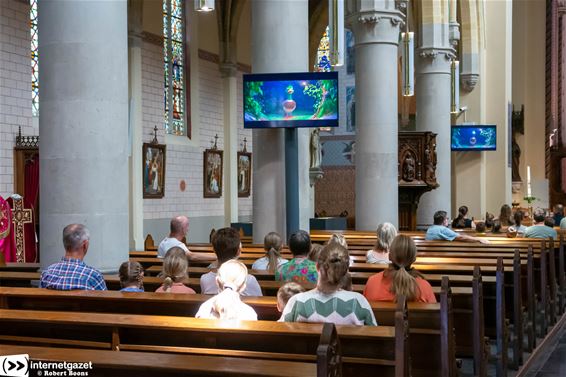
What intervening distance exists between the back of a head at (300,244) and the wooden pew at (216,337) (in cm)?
210

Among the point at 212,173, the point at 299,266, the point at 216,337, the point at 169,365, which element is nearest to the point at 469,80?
the point at 212,173

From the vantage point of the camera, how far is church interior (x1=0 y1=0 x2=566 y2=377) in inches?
169

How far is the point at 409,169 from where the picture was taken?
18.2 metres

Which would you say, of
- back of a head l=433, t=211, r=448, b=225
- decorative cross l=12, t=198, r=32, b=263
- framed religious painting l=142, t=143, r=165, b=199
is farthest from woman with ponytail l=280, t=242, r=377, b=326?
framed religious painting l=142, t=143, r=165, b=199

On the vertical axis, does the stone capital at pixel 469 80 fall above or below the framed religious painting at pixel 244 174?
above

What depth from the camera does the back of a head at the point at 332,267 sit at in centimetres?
429

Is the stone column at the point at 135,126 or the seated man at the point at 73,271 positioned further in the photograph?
the stone column at the point at 135,126

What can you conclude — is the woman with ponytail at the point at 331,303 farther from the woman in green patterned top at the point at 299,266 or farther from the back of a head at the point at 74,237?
the back of a head at the point at 74,237

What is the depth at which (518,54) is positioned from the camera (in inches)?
1382

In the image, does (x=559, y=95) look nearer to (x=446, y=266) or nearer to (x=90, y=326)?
(x=446, y=266)

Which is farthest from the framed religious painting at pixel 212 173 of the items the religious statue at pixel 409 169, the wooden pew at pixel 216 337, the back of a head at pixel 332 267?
the back of a head at pixel 332 267

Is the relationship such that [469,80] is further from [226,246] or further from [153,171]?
[226,246]

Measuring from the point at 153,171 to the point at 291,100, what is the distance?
419 inches

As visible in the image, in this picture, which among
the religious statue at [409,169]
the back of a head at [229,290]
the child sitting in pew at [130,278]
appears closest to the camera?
the back of a head at [229,290]
